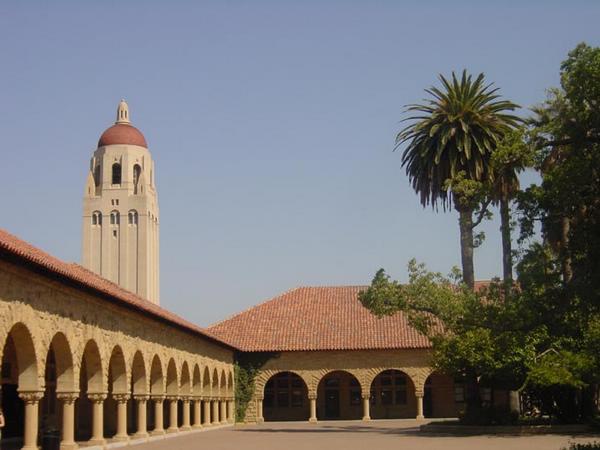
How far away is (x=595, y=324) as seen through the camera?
98.9 feet

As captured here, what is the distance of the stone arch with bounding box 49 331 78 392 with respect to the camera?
22577 mm

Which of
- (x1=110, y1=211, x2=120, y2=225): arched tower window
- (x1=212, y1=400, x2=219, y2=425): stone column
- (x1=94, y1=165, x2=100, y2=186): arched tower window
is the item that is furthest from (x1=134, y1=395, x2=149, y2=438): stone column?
(x1=94, y1=165, x2=100, y2=186): arched tower window

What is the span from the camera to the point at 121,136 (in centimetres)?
9112

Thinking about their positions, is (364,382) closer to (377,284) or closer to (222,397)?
(222,397)

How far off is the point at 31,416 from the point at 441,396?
33.8 metres

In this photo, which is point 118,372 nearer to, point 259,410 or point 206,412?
point 206,412

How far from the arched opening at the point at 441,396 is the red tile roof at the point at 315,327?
3863mm

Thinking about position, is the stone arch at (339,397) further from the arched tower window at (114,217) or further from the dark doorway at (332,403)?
the arched tower window at (114,217)

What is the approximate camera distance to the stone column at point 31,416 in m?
20.5

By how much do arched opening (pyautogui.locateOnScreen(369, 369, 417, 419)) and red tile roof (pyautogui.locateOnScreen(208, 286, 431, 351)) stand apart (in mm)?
3265

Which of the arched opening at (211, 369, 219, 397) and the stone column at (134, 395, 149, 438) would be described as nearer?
the stone column at (134, 395, 149, 438)

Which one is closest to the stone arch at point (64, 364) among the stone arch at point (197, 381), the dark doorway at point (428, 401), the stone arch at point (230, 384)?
the stone arch at point (197, 381)

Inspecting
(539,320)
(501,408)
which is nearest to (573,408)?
(501,408)

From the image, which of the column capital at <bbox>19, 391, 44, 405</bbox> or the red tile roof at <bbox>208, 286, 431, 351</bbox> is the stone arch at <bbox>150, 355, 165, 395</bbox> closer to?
the column capital at <bbox>19, 391, 44, 405</bbox>
